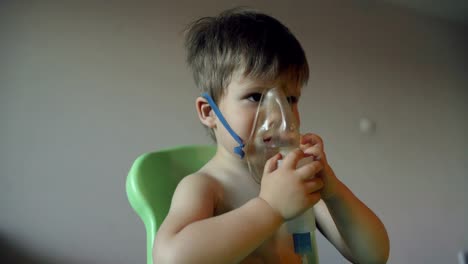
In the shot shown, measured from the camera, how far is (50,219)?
3.05 feet

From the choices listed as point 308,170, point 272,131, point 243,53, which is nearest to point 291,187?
point 308,170

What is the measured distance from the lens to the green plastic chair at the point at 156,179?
0.54m

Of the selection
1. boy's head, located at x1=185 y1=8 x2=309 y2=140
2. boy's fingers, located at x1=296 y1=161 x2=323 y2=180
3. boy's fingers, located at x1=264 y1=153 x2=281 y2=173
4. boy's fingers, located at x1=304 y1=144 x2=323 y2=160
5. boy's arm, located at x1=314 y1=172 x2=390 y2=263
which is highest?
boy's head, located at x1=185 y1=8 x2=309 y2=140

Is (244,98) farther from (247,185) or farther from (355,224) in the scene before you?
(355,224)

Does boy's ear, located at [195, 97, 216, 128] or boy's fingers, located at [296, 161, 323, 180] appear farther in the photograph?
boy's ear, located at [195, 97, 216, 128]

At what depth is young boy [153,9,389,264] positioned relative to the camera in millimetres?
367

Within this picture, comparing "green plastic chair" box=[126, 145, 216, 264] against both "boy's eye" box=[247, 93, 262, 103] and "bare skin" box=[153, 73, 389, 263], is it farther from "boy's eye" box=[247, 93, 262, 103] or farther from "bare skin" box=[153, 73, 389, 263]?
"boy's eye" box=[247, 93, 262, 103]

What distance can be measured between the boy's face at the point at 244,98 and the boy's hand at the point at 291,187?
130 millimetres

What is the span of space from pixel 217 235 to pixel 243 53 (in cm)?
32

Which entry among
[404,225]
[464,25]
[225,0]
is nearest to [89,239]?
[225,0]

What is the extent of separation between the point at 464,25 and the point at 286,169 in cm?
259

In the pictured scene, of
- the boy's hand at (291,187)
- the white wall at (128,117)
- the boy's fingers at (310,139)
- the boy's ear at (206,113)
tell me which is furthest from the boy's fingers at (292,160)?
the white wall at (128,117)

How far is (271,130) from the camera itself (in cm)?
51

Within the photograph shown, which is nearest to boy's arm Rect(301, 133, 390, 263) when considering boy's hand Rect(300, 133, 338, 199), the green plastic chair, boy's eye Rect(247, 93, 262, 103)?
boy's hand Rect(300, 133, 338, 199)
